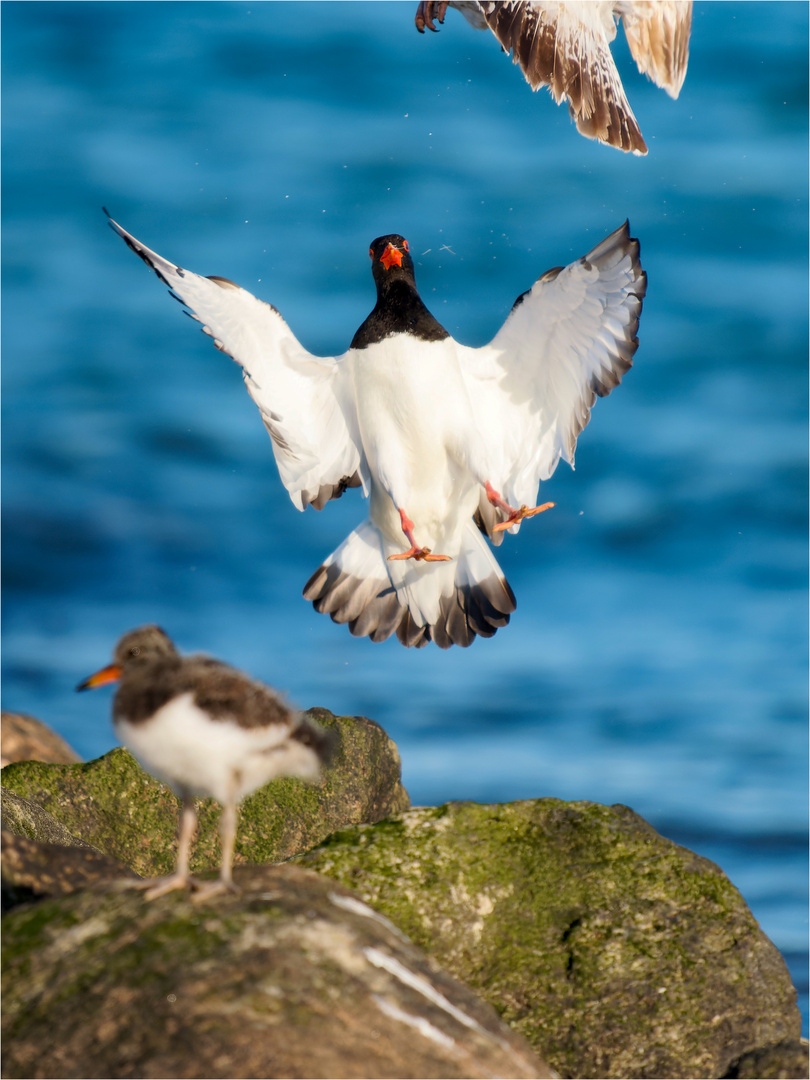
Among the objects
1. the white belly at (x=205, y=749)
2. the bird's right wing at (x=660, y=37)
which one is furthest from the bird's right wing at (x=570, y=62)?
the white belly at (x=205, y=749)

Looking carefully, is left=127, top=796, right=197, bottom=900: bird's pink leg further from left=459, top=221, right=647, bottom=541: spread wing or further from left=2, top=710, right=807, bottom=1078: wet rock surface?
left=459, top=221, right=647, bottom=541: spread wing

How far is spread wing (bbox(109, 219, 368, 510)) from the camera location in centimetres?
862

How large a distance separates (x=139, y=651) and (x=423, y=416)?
464 centimetres

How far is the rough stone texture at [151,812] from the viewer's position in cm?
795

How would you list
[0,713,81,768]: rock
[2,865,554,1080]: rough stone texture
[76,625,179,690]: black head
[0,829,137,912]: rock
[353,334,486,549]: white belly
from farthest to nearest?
[0,713,81,768]: rock
[353,334,486,549]: white belly
[0,829,137,912]: rock
[76,625,179,690]: black head
[2,865,554,1080]: rough stone texture

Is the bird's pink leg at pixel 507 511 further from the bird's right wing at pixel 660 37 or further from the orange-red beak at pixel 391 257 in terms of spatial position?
the bird's right wing at pixel 660 37

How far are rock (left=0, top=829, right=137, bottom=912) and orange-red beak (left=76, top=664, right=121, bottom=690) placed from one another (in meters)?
0.90

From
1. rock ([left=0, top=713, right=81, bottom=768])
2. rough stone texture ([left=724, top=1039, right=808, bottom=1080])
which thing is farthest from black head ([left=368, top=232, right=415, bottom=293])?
rock ([left=0, top=713, right=81, bottom=768])

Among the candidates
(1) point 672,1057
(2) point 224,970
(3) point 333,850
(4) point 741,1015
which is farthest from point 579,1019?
(2) point 224,970

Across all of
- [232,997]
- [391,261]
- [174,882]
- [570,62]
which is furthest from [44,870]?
[570,62]

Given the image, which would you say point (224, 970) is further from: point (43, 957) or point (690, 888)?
point (690, 888)

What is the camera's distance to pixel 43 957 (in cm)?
424

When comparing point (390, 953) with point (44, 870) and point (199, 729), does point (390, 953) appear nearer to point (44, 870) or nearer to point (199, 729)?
point (199, 729)

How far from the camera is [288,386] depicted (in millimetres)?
9281
